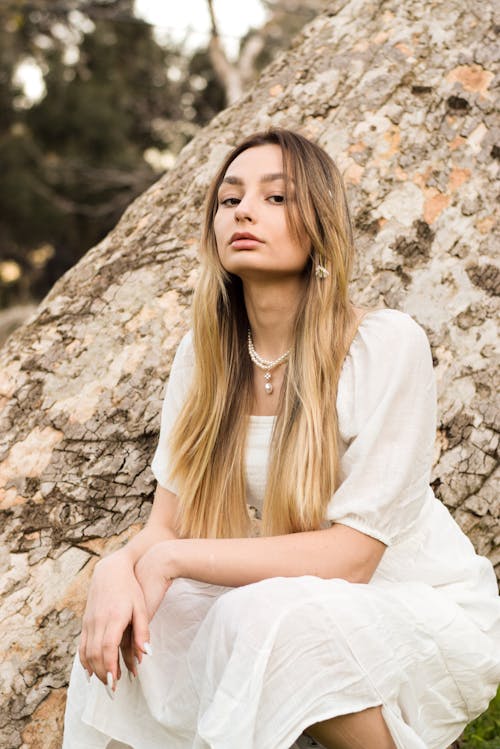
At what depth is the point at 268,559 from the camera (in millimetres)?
2014

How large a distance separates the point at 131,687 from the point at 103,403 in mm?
957

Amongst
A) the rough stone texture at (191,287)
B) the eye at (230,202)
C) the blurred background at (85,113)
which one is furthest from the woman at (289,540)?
the blurred background at (85,113)

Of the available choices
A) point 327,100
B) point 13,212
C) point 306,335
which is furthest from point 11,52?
point 306,335

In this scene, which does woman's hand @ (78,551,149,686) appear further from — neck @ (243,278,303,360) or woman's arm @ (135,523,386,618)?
neck @ (243,278,303,360)

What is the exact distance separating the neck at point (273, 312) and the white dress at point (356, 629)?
22cm

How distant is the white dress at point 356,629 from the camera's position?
1.78m

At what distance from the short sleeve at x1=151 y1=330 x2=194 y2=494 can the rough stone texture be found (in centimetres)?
22

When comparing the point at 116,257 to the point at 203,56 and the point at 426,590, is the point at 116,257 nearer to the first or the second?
the point at 426,590

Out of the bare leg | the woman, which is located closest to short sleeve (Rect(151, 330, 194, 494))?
the woman

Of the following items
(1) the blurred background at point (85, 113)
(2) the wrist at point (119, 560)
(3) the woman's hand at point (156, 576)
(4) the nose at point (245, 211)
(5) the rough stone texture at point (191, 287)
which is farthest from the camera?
(1) the blurred background at point (85, 113)

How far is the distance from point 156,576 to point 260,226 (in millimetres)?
898

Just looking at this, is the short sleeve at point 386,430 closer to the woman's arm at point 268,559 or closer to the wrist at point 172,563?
the woman's arm at point 268,559

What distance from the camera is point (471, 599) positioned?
2164 millimetres

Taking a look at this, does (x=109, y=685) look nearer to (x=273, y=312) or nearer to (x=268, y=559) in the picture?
(x=268, y=559)
